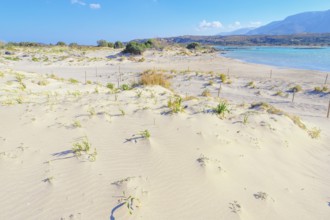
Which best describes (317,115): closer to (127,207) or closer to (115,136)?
(115,136)

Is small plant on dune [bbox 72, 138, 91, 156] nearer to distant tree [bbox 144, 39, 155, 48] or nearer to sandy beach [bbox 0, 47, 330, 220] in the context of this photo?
sandy beach [bbox 0, 47, 330, 220]

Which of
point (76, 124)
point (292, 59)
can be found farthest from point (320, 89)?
point (292, 59)

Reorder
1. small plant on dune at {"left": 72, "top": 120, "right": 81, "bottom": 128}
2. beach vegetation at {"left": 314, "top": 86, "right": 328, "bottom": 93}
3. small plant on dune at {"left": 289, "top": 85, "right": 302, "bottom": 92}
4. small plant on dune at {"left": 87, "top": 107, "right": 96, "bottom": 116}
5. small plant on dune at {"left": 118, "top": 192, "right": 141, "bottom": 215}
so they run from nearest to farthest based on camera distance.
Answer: small plant on dune at {"left": 118, "top": 192, "right": 141, "bottom": 215} → small plant on dune at {"left": 72, "top": 120, "right": 81, "bottom": 128} → small plant on dune at {"left": 87, "top": 107, "right": 96, "bottom": 116} → beach vegetation at {"left": 314, "top": 86, "right": 328, "bottom": 93} → small plant on dune at {"left": 289, "top": 85, "right": 302, "bottom": 92}

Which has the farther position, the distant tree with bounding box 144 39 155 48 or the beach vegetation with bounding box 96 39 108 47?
the beach vegetation with bounding box 96 39 108 47

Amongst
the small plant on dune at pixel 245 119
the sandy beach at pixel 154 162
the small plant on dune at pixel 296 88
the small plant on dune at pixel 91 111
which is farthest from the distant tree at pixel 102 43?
the small plant on dune at pixel 245 119

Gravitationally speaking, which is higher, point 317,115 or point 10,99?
point 10,99

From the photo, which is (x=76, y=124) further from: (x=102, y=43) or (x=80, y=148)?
(x=102, y=43)

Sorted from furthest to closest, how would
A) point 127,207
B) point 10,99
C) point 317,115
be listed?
point 317,115
point 10,99
point 127,207

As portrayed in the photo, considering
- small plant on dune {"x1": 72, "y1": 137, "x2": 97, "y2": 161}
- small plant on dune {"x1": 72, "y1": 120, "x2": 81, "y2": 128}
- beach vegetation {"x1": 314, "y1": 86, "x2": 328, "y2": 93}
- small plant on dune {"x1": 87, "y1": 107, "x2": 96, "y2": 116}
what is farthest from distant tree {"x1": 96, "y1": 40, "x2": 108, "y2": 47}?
small plant on dune {"x1": 72, "y1": 137, "x2": 97, "y2": 161}

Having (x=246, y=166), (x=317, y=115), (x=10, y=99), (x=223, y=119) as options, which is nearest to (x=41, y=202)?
(x=246, y=166)

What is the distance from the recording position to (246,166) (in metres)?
5.68

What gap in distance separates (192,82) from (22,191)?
65.2ft

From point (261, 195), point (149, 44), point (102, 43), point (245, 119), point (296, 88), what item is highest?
point (149, 44)

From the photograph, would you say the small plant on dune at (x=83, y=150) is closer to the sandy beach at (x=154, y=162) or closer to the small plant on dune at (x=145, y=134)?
the sandy beach at (x=154, y=162)
